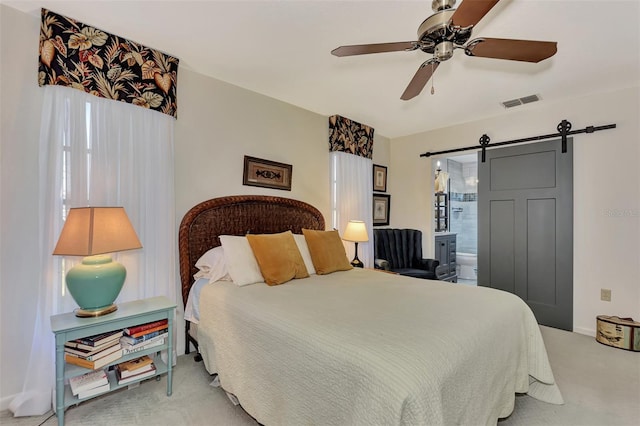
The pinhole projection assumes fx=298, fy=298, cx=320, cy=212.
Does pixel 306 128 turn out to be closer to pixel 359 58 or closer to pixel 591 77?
pixel 359 58

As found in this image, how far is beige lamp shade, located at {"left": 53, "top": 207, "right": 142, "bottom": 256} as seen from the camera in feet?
5.80

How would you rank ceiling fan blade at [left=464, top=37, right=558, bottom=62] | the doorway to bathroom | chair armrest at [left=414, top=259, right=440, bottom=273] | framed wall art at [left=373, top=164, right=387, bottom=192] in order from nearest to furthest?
1. ceiling fan blade at [left=464, top=37, right=558, bottom=62]
2. chair armrest at [left=414, top=259, right=440, bottom=273]
3. framed wall art at [left=373, top=164, right=387, bottom=192]
4. the doorway to bathroom

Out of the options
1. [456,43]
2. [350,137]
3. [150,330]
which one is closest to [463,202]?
[350,137]

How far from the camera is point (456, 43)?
1.62 metres

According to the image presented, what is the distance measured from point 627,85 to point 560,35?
158 centimetres

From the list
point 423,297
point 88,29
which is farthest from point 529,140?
point 88,29

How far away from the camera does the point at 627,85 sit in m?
2.97

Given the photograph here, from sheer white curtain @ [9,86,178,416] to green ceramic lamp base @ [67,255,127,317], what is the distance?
27 centimetres

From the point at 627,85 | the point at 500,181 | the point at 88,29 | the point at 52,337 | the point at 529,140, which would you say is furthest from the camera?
the point at 500,181

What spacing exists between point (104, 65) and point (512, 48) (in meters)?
2.69

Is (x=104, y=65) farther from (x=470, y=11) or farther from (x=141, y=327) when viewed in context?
(x=470, y=11)

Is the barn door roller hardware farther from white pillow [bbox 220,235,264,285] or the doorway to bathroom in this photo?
white pillow [bbox 220,235,264,285]

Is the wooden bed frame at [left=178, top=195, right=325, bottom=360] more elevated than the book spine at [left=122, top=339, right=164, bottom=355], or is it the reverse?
the wooden bed frame at [left=178, top=195, right=325, bottom=360]

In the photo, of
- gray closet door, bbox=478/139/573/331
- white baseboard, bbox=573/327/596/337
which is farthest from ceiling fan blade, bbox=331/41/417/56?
white baseboard, bbox=573/327/596/337
